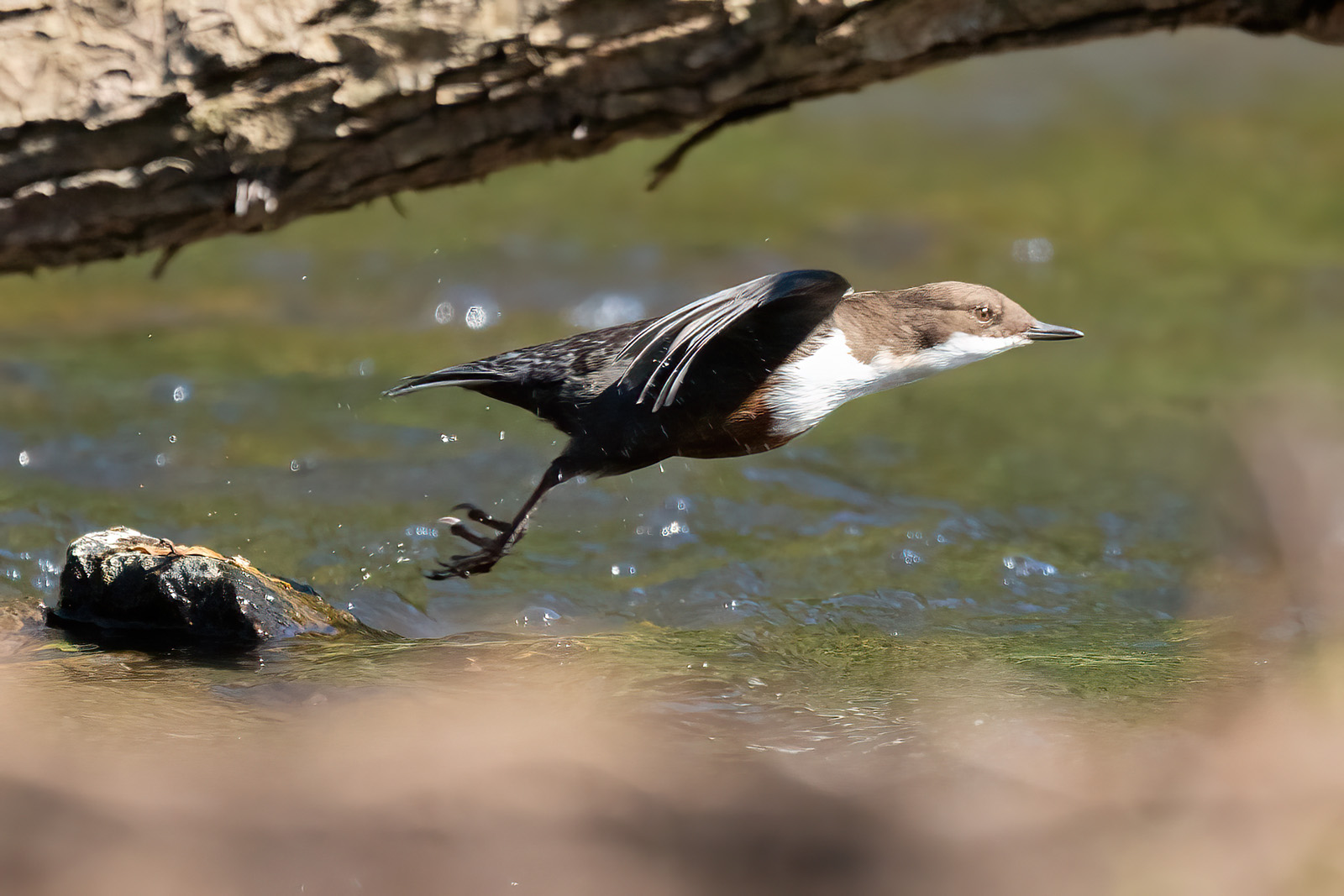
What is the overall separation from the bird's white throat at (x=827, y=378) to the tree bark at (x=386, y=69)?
0.71 m

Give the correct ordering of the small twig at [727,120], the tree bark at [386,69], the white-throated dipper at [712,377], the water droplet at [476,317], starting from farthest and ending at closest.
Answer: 1. the water droplet at [476,317]
2. the white-throated dipper at [712,377]
3. the small twig at [727,120]
4. the tree bark at [386,69]

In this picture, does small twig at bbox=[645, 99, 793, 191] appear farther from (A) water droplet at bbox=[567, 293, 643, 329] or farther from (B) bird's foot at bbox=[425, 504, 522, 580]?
(A) water droplet at bbox=[567, 293, 643, 329]

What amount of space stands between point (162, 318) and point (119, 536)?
4069 mm

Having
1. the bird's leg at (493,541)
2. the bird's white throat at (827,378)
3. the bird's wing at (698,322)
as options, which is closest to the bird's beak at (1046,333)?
the bird's white throat at (827,378)

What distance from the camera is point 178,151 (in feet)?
9.79

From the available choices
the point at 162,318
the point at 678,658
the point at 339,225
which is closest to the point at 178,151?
the point at 678,658

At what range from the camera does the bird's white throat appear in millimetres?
3363

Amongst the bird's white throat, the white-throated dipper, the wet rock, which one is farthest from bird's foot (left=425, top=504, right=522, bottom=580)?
the bird's white throat

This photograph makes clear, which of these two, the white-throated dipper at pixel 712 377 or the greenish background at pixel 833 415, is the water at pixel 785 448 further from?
the white-throated dipper at pixel 712 377

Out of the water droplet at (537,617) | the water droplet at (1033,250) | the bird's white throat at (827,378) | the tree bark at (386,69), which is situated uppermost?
the tree bark at (386,69)

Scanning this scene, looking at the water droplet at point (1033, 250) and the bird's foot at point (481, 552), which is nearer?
the bird's foot at point (481, 552)

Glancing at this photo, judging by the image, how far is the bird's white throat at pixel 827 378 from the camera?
3.36 m

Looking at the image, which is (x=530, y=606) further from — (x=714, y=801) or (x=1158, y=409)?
(x=1158, y=409)

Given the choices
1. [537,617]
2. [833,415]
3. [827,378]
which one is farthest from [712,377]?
[833,415]
